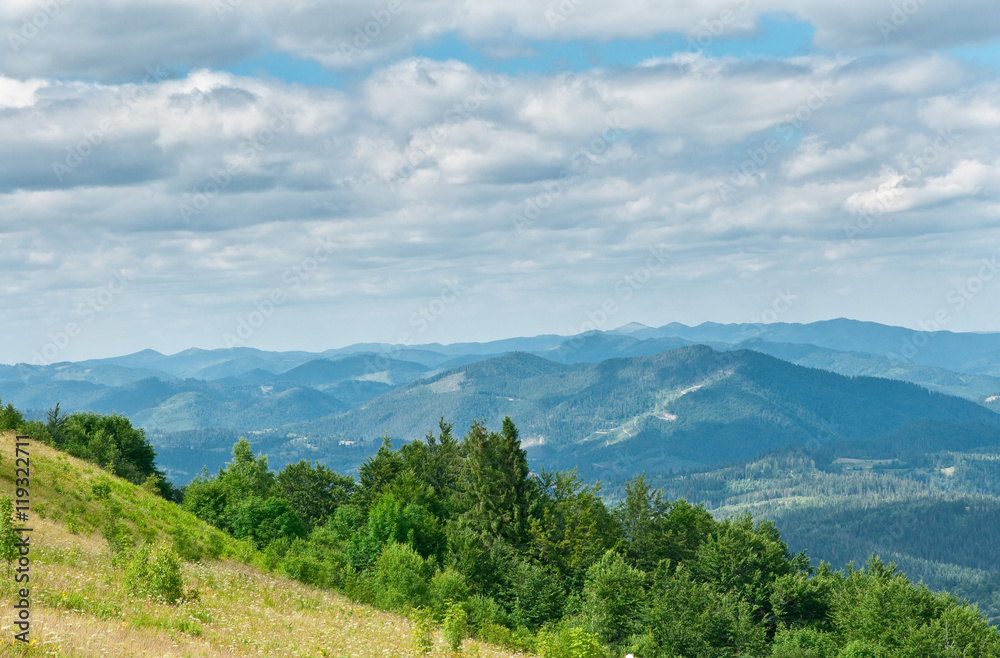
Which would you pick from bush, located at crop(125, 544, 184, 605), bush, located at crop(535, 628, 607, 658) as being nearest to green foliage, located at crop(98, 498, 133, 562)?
bush, located at crop(125, 544, 184, 605)

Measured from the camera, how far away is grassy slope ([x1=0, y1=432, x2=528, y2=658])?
21.6 metres

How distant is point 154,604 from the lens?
27.9 m

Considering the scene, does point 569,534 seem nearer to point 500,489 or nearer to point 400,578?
point 500,489

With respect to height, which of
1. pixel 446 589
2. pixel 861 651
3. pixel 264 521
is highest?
pixel 264 521

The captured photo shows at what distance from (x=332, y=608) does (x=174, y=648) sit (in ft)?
56.8

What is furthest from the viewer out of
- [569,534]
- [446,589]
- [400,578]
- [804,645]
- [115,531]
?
[569,534]

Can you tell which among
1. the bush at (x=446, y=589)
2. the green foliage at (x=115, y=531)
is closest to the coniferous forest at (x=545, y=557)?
the bush at (x=446, y=589)

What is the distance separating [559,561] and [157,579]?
52.8m

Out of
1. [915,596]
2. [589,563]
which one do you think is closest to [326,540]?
[589,563]

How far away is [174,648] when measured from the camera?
2148 centimetres

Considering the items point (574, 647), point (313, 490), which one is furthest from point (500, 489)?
point (574, 647)

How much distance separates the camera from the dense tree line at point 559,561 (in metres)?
62.1

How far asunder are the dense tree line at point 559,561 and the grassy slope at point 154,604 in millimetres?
8716

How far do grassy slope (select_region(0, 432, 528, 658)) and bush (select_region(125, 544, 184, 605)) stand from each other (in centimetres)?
64
